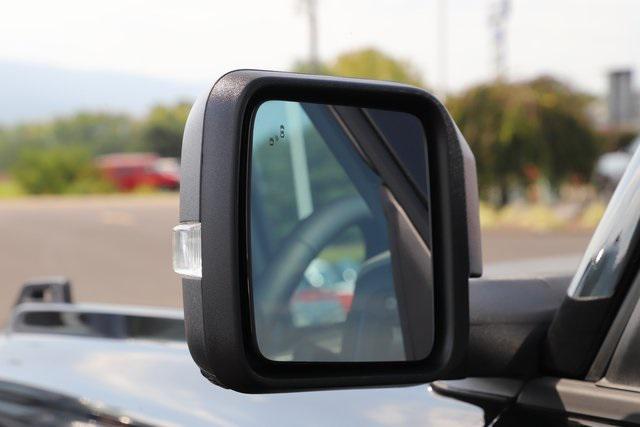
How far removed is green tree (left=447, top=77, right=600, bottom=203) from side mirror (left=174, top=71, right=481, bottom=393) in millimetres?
12891

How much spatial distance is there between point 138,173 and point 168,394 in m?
45.9

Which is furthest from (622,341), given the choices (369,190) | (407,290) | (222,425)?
(222,425)

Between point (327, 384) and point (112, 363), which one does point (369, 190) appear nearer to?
point (327, 384)

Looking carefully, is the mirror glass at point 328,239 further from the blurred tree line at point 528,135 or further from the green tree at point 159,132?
the green tree at point 159,132

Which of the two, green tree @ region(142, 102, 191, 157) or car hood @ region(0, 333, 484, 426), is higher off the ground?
car hood @ region(0, 333, 484, 426)

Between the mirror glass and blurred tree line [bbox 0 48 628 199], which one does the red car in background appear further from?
the mirror glass

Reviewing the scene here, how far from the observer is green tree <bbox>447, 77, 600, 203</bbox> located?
14891 mm

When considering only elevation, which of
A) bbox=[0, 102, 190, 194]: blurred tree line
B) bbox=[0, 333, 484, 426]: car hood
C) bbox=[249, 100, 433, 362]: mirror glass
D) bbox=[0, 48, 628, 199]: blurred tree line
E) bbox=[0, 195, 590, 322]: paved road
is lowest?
bbox=[0, 102, 190, 194]: blurred tree line

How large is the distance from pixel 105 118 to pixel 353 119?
66846mm

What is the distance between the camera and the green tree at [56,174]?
43656 mm

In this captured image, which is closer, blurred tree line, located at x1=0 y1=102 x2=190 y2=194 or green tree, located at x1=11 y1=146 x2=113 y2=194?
green tree, located at x1=11 y1=146 x2=113 y2=194

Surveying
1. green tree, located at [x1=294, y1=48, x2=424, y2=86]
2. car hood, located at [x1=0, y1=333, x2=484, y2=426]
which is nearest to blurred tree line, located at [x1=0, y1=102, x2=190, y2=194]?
green tree, located at [x1=294, y1=48, x2=424, y2=86]

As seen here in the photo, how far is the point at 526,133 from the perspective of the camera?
15656mm

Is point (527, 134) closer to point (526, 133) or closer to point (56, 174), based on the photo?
point (526, 133)
